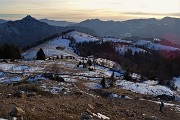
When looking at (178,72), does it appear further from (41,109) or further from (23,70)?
(41,109)

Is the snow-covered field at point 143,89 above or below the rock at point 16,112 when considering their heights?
below

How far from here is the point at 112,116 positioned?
30328 millimetres

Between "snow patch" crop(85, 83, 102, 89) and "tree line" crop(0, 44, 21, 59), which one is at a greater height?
"snow patch" crop(85, 83, 102, 89)

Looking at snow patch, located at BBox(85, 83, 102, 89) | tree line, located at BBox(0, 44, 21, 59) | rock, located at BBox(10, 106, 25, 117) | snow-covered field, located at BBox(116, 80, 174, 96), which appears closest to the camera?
rock, located at BBox(10, 106, 25, 117)

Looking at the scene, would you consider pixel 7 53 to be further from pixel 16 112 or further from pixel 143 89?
pixel 16 112

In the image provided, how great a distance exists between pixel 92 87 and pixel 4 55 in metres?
67.3

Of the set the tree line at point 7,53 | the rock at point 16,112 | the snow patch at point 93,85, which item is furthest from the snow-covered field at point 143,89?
the tree line at point 7,53

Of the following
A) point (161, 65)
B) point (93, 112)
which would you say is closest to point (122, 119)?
point (93, 112)

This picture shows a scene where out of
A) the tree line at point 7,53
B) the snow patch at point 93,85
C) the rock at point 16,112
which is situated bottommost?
the tree line at point 7,53

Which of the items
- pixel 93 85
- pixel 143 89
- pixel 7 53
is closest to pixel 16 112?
pixel 93 85

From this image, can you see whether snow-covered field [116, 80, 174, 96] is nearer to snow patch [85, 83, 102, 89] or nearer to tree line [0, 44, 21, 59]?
snow patch [85, 83, 102, 89]

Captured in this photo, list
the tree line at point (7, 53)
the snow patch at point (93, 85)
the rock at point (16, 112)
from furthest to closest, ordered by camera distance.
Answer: the tree line at point (7, 53) < the snow patch at point (93, 85) < the rock at point (16, 112)

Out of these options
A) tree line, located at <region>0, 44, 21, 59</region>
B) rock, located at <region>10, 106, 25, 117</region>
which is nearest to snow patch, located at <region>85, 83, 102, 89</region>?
rock, located at <region>10, 106, 25, 117</region>

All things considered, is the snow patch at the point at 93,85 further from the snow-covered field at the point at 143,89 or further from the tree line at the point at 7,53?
the tree line at the point at 7,53
